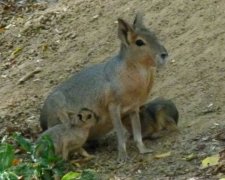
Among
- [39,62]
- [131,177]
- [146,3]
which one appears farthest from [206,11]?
[131,177]

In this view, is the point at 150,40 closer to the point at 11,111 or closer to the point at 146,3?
the point at 11,111

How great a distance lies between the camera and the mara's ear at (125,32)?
304 inches

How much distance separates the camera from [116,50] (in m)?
10.4

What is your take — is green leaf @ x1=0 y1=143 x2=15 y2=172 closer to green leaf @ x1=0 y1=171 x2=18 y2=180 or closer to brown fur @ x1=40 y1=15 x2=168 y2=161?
green leaf @ x1=0 y1=171 x2=18 y2=180

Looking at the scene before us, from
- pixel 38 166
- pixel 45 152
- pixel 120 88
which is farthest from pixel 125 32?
pixel 38 166

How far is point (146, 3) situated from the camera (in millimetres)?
11203

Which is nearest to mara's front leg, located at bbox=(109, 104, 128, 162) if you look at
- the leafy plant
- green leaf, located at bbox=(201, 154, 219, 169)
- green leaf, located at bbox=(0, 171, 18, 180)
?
the leafy plant

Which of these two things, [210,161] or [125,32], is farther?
[125,32]

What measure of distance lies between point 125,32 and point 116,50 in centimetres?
266

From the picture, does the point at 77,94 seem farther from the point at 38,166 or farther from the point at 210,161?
the point at 210,161

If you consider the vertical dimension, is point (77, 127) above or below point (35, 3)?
below

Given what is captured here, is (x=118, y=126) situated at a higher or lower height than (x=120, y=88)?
lower

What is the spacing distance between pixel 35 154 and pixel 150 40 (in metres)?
1.45

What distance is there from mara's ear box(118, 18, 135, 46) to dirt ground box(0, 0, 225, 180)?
999 mm
